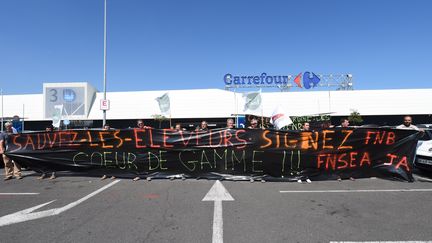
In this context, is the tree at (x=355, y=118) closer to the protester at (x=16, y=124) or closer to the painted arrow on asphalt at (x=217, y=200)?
the painted arrow on asphalt at (x=217, y=200)

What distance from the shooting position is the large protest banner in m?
7.80

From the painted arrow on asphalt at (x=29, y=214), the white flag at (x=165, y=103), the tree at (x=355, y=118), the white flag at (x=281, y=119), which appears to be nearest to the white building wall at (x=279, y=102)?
the tree at (x=355, y=118)

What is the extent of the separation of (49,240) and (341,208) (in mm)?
4805

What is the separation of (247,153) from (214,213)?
314 cm

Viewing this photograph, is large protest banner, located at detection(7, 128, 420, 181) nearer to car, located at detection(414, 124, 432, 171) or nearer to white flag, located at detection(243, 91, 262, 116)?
car, located at detection(414, 124, 432, 171)

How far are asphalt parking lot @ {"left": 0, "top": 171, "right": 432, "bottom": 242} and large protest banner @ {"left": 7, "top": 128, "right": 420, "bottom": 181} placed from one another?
0.50 m

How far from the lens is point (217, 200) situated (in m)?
5.79

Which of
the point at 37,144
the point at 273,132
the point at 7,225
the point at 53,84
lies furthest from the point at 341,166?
the point at 53,84

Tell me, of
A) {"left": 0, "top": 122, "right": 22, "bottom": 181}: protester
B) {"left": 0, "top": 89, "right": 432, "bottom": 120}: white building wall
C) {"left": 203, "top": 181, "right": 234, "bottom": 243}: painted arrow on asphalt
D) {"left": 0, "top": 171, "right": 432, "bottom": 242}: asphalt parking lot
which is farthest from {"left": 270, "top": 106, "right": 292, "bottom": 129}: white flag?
{"left": 0, "top": 89, "right": 432, "bottom": 120}: white building wall

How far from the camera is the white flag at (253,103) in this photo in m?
10.3

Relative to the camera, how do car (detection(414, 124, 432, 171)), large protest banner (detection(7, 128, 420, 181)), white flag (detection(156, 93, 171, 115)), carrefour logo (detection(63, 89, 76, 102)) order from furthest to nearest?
1. carrefour logo (detection(63, 89, 76, 102))
2. white flag (detection(156, 93, 171, 115))
3. car (detection(414, 124, 432, 171))
4. large protest banner (detection(7, 128, 420, 181))

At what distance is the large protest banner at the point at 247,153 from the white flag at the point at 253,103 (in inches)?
96.6

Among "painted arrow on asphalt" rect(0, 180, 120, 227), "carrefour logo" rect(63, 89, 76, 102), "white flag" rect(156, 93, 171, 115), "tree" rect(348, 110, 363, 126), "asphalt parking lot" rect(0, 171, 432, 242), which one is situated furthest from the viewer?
"carrefour logo" rect(63, 89, 76, 102)

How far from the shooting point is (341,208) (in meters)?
5.23
